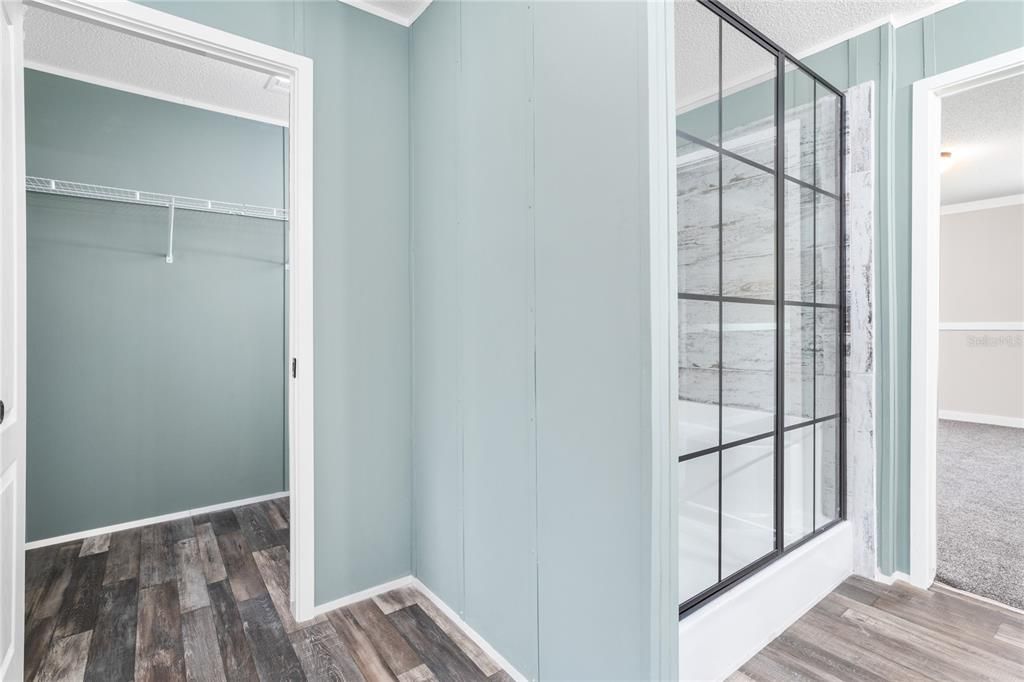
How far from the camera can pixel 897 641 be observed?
1836mm

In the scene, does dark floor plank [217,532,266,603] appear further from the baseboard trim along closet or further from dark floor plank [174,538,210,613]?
the baseboard trim along closet

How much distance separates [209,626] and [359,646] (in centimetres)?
62

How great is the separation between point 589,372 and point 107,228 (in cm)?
289

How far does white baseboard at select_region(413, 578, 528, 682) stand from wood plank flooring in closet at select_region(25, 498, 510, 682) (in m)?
0.02

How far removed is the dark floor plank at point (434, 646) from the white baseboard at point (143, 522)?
1693 mm

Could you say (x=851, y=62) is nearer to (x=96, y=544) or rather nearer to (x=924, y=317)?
(x=924, y=317)

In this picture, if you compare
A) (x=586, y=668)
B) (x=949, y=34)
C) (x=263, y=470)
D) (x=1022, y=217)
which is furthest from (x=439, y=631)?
(x=1022, y=217)

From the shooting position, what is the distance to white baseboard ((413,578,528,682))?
1674 millimetres

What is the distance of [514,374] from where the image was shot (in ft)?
5.54

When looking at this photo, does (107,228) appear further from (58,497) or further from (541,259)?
(541,259)

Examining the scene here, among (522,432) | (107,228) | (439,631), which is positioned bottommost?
(439,631)

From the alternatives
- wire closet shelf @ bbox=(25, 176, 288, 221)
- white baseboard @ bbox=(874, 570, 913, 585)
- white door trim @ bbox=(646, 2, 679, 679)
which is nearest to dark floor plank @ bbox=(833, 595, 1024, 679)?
white baseboard @ bbox=(874, 570, 913, 585)

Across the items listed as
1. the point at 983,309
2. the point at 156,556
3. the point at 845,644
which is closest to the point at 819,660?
the point at 845,644

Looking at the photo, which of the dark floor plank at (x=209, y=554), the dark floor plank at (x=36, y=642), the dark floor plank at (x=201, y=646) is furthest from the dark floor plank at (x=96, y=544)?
the dark floor plank at (x=201, y=646)
